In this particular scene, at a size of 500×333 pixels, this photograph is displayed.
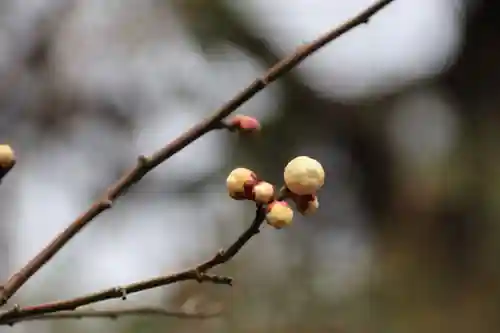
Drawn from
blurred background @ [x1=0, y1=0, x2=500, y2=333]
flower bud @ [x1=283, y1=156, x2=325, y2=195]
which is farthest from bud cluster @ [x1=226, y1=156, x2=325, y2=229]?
blurred background @ [x1=0, y1=0, x2=500, y2=333]

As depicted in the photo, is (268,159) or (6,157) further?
(268,159)

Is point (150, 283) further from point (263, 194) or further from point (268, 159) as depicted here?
point (268, 159)

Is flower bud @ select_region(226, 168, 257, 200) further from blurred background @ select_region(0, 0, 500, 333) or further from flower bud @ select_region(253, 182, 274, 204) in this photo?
blurred background @ select_region(0, 0, 500, 333)

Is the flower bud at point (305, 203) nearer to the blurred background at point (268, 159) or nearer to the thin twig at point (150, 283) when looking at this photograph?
the thin twig at point (150, 283)

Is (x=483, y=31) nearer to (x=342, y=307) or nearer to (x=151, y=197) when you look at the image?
(x=342, y=307)

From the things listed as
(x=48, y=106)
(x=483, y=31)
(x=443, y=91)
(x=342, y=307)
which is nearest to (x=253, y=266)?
(x=342, y=307)

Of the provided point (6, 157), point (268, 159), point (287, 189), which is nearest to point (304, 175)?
point (287, 189)

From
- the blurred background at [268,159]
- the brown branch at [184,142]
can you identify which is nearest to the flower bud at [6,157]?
the brown branch at [184,142]
